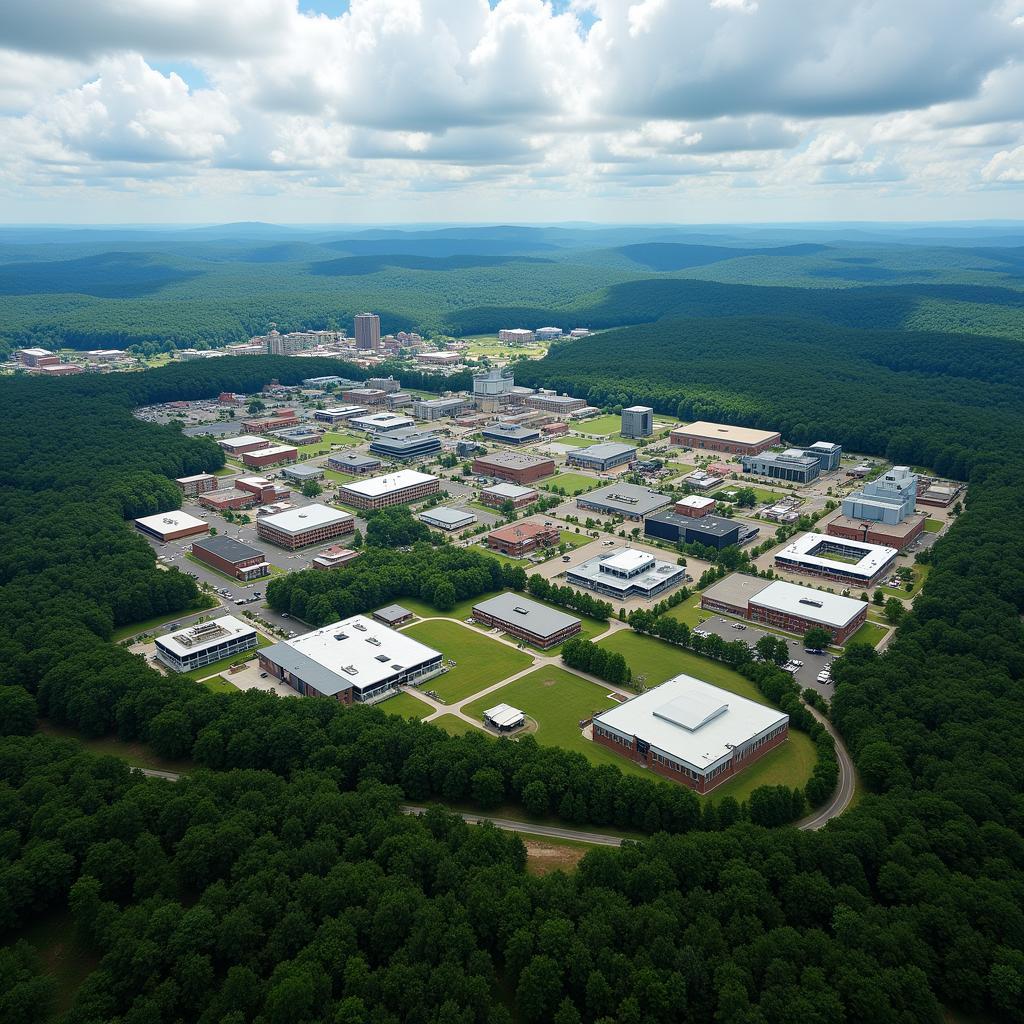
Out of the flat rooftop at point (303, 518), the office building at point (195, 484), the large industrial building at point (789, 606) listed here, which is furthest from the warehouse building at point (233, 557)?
the large industrial building at point (789, 606)

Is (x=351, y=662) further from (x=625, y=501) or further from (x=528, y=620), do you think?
(x=625, y=501)

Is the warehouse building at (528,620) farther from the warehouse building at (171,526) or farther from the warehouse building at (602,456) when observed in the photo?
the warehouse building at (602,456)

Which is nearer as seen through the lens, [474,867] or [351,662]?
[474,867]

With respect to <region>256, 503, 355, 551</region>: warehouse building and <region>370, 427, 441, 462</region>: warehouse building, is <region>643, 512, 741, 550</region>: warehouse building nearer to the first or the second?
<region>256, 503, 355, 551</region>: warehouse building

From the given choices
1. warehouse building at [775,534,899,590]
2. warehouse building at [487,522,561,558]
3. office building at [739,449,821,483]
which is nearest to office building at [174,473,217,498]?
warehouse building at [487,522,561,558]

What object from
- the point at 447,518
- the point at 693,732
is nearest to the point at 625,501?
the point at 447,518

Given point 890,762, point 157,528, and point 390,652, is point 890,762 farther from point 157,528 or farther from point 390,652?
point 157,528
